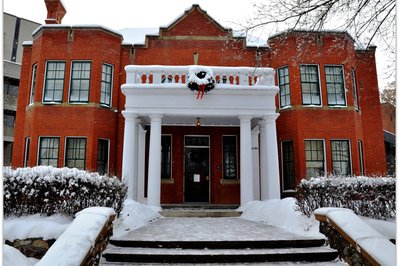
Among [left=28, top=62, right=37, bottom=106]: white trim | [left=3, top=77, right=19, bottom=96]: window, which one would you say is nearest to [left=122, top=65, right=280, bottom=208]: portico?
[left=28, top=62, right=37, bottom=106]: white trim

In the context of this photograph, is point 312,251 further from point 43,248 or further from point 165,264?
point 43,248

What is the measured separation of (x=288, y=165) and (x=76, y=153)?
8821 mm

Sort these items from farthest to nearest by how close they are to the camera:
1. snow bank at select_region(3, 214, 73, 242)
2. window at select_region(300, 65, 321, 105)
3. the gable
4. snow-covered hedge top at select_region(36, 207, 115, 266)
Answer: the gable < window at select_region(300, 65, 321, 105) < snow bank at select_region(3, 214, 73, 242) < snow-covered hedge top at select_region(36, 207, 115, 266)

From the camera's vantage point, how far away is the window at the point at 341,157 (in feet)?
45.2

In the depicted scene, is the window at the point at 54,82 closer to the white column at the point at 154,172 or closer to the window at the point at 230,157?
the white column at the point at 154,172

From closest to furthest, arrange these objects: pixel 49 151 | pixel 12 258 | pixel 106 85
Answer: pixel 12 258 < pixel 49 151 < pixel 106 85

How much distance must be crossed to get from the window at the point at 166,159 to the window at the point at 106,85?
3.03 m

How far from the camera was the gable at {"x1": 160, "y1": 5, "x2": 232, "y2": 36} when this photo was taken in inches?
615

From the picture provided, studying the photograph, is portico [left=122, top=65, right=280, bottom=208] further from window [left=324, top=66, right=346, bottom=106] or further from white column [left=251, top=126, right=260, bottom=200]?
window [left=324, top=66, right=346, bottom=106]

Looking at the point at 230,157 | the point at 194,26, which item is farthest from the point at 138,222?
the point at 194,26

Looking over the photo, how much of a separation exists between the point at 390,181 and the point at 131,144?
7634 mm

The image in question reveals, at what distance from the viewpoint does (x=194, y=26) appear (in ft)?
51.5

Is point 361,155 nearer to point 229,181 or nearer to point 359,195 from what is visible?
point 229,181

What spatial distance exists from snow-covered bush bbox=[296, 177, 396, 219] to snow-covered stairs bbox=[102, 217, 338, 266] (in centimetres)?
121
